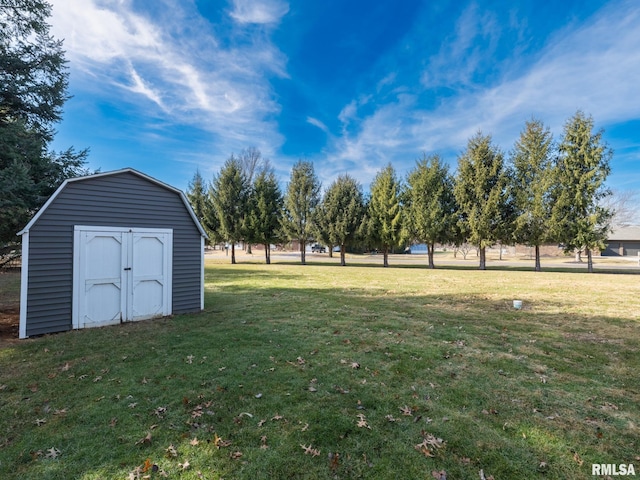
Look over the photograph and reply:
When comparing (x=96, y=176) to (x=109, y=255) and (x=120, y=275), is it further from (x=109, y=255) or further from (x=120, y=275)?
(x=120, y=275)

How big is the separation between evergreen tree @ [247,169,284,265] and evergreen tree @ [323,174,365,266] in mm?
5412

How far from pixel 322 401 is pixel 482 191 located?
79.0 feet

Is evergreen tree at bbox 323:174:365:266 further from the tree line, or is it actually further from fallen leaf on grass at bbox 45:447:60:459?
fallen leaf on grass at bbox 45:447:60:459

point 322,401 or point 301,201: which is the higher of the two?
point 301,201

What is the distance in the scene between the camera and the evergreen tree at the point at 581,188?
2012 cm

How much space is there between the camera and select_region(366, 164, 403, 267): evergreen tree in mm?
25688

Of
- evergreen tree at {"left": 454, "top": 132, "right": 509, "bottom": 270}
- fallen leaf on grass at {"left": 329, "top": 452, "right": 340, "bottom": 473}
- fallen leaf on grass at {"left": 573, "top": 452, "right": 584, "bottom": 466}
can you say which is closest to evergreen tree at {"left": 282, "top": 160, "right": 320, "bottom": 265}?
evergreen tree at {"left": 454, "top": 132, "right": 509, "bottom": 270}

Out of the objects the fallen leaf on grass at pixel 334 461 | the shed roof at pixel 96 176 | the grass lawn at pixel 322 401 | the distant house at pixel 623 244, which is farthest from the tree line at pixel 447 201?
the distant house at pixel 623 244

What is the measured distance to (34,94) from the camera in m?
7.27

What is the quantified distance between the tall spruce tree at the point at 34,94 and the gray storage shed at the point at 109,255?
84 cm

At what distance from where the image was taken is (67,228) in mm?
6438

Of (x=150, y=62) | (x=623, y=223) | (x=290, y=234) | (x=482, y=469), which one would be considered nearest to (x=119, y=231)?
(x=482, y=469)

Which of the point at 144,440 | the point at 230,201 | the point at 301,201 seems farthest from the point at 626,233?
the point at 144,440

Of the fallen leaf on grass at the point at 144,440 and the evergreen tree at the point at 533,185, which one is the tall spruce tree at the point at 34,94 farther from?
the evergreen tree at the point at 533,185
